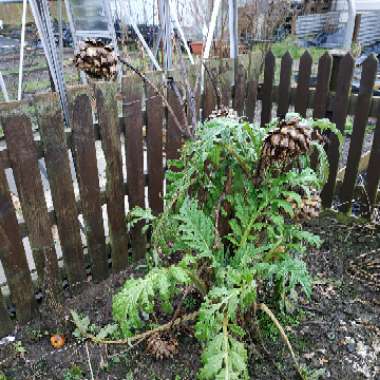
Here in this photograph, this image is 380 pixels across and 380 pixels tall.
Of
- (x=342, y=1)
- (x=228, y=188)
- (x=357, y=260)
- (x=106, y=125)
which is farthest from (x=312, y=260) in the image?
(x=342, y=1)

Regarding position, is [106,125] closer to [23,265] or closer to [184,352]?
[23,265]

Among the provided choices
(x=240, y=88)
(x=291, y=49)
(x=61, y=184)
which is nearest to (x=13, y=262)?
(x=61, y=184)

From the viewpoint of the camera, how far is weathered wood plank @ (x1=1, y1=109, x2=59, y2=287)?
2029 mm

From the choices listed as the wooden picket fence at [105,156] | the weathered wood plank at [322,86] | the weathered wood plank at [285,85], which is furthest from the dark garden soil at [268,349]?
the weathered wood plank at [285,85]

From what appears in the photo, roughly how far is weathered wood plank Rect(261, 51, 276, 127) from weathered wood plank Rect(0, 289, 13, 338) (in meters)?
2.50

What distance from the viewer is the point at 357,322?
2355 millimetres

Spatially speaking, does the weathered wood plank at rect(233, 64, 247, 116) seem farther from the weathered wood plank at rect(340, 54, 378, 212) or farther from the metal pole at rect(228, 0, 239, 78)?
the weathered wood plank at rect(340, 54, 378, 212)

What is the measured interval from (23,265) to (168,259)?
0.95 meters

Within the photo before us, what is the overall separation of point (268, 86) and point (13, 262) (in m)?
2.49

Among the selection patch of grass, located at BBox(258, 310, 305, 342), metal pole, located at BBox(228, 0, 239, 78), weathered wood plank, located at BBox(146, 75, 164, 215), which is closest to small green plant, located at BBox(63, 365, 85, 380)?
patch of grass, located at BBox(258, 310, 305, 342)

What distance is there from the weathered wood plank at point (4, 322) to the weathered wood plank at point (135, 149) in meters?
0.96

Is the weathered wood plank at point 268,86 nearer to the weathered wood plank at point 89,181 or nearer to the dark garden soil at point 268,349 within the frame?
the dark garden soil at point 268,349

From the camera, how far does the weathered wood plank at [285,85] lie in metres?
3.23

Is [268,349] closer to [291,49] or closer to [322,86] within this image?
[322,86]
